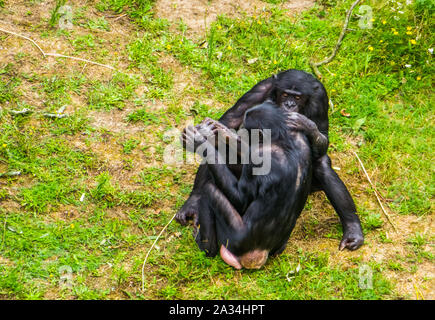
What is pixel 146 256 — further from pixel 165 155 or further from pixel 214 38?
pixel 214 38

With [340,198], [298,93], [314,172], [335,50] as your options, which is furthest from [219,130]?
[335,50]

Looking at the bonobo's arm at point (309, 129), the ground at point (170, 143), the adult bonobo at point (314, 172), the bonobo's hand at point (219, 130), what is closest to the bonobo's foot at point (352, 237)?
the adult bonobo at point (314, 172)

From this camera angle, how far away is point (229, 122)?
5855 mm

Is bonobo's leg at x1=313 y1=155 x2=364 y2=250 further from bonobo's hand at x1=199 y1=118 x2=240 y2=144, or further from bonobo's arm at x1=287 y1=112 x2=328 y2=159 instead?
bonobo's hand at x1=199 y1=118 x2=240 y2=144

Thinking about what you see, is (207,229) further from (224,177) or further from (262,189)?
(262,189)

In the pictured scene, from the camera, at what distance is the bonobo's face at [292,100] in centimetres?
545

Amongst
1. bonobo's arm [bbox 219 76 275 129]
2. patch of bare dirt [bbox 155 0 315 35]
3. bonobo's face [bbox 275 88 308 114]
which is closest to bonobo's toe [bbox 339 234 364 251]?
bonobo's face [bbox 275 88 308 114]

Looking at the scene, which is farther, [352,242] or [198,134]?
[352,242]

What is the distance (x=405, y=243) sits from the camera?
5359 mm

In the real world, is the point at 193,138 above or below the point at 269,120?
below

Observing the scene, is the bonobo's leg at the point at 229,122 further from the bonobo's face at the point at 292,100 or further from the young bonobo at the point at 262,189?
the young bonobo at the point at 262,189

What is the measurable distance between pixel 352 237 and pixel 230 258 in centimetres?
130

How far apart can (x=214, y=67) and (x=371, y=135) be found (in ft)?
7.63
